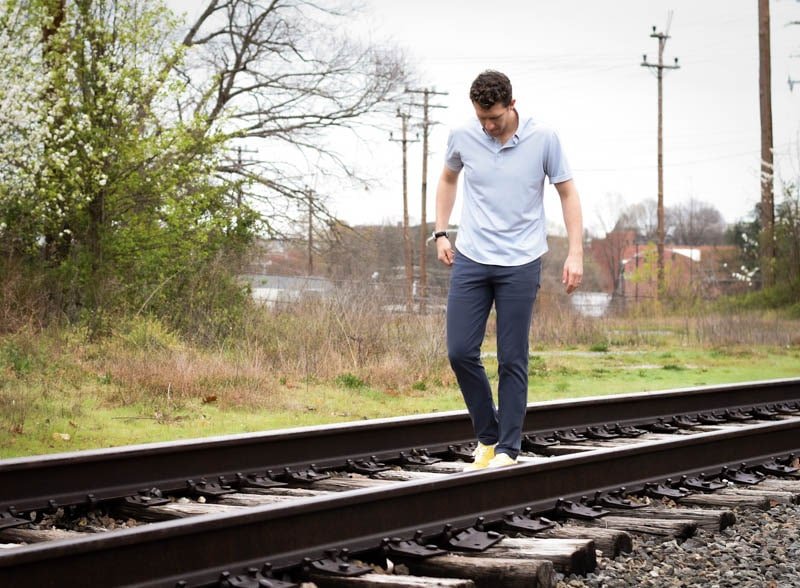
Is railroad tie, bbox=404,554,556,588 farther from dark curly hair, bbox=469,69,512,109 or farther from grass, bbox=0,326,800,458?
grass, bbox=0,326,800,458

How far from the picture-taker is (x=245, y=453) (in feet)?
20.4

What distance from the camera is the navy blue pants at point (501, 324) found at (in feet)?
18.5

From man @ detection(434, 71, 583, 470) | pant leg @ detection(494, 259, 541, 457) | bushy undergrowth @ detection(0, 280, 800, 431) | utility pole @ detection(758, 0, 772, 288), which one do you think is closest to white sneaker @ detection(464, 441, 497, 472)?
man @ detection(434, 71, 583, 470)

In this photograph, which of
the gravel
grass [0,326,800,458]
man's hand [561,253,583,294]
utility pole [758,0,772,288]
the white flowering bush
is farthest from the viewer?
utility pole [758,0,772,288]

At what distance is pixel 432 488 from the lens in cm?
487

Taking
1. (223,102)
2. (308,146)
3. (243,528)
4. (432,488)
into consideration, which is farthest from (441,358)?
(223,102)

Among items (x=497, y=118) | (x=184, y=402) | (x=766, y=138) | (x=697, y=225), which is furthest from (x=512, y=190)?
(x=697, y=225)

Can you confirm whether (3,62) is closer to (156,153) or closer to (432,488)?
(156,153)

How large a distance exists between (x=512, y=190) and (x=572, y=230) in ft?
1.29

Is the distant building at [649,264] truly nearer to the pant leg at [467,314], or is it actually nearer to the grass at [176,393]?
the grass at [176,393]

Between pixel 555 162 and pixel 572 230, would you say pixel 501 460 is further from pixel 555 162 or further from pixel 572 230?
pixel 555 162

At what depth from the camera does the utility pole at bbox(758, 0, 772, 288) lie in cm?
3312

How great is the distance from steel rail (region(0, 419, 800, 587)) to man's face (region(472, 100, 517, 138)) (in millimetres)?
1665

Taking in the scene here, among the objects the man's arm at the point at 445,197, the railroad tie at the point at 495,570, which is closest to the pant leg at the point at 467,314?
the man's arm at the point at 445,197
